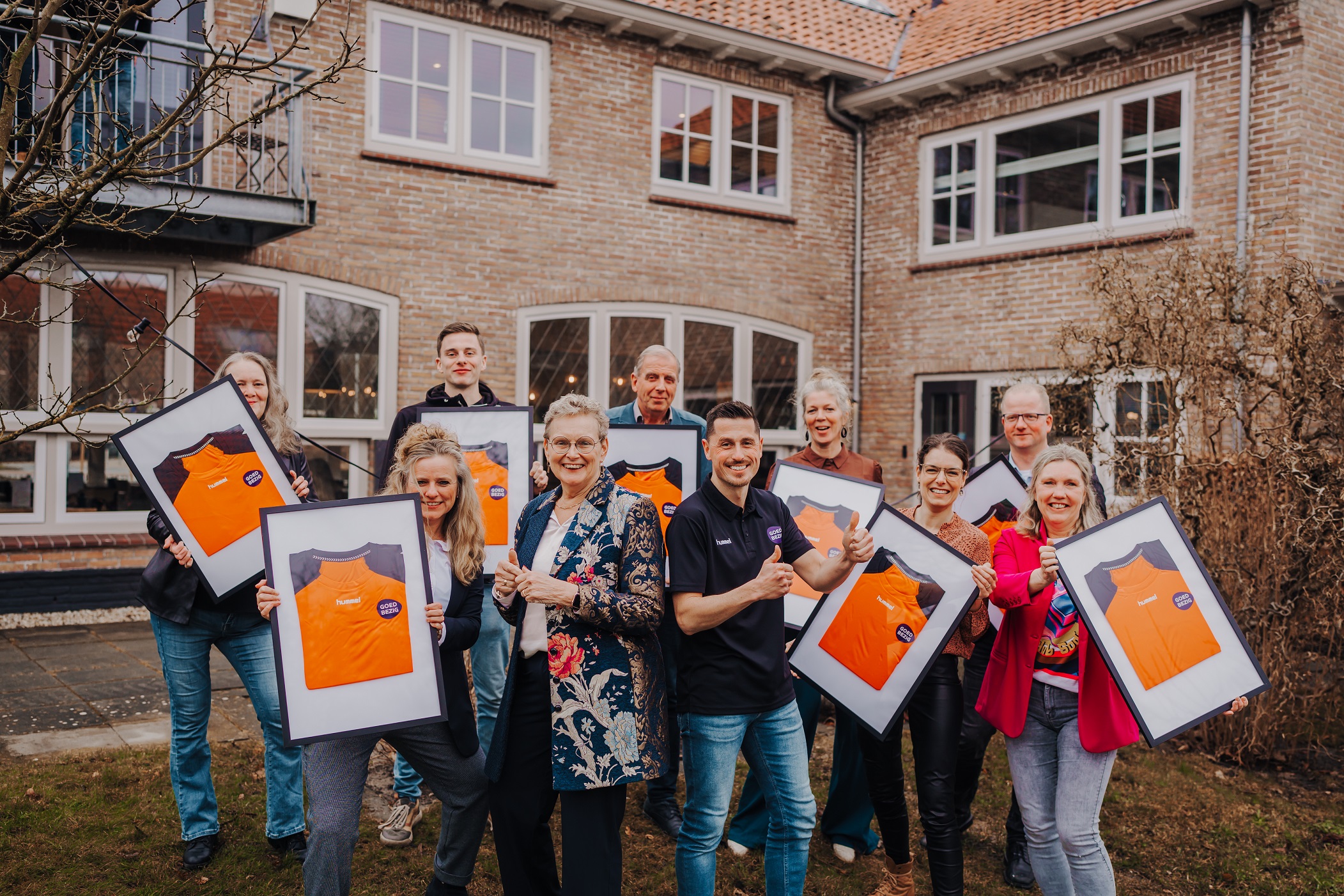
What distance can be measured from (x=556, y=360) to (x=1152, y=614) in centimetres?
837

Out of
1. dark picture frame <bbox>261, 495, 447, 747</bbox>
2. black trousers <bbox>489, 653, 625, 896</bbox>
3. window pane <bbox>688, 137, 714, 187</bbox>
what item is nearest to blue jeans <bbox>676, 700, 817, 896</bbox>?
black trousers <bbox>489, 653, 625, 896</bbox>

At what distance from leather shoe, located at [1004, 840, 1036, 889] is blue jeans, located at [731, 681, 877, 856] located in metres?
0.59

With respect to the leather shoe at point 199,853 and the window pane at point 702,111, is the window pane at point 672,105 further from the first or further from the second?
the leather shoe at point 199,853

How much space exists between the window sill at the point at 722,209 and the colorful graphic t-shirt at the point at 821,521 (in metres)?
7.80

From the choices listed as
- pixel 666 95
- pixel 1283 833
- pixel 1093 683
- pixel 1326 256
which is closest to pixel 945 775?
pixel 1093 683

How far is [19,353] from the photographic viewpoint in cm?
851

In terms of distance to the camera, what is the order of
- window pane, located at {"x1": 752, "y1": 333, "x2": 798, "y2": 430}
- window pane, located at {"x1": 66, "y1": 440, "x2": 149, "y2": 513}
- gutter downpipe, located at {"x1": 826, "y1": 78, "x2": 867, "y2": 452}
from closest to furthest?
window pane, located at {"x1": 66, "y1": 440, "x2": 149, "y2": 513} < window pane, located at {"x1": 752, "y1": 333, "x2": 798, "y2": 430} < gutter downpipe, located at {"x1": 826, "y1": 78, "x2": 867, "y2": 452}

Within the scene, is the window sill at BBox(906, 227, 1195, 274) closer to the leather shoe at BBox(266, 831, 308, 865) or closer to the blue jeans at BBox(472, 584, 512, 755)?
the blue jeans at BBox(472, 584, 512, 755)

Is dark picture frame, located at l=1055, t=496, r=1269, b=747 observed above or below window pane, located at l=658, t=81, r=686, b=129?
below

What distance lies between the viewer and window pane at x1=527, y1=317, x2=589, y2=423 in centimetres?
1086

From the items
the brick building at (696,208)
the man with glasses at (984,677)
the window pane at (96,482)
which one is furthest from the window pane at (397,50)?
the man with glasses at (984,677)

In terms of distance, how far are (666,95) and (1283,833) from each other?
981 cm

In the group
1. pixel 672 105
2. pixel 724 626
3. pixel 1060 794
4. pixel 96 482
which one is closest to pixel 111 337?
pixel 96 482

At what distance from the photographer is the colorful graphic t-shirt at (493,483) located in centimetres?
448
